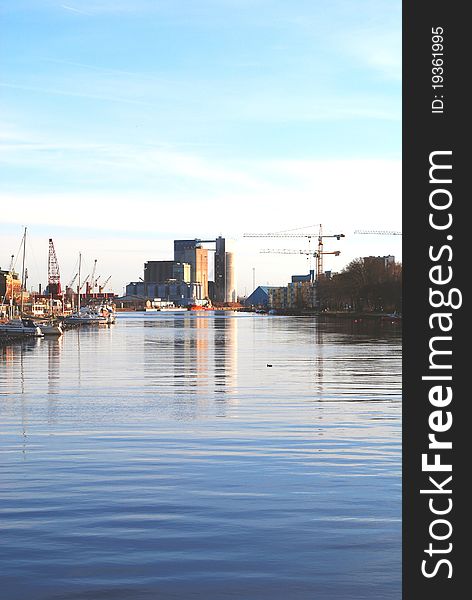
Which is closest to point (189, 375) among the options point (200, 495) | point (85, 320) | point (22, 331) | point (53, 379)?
point (53, 379)

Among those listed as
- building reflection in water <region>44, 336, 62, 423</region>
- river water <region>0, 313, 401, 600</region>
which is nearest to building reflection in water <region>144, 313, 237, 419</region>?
river water <region>0, 313, 401, 600</region>

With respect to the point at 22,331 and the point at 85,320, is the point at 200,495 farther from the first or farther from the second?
the point at 85,320

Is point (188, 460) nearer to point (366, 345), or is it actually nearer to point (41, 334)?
point (366, 345)

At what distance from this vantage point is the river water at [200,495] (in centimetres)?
1255

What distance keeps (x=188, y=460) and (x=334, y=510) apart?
20.6ft

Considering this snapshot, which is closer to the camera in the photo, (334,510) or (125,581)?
(125,581)

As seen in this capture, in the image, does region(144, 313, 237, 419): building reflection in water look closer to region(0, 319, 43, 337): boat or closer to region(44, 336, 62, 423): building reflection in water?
region(44, 336, 62, 423): building reflection in water

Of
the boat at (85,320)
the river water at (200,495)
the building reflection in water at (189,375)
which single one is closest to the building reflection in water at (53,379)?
the river water at (200,495)

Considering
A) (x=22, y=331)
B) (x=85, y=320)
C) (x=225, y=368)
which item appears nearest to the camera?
(x=225, y=368)

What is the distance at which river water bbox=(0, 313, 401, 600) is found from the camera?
1255 cm

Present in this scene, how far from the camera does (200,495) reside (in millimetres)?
17922

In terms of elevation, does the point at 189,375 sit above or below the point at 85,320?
below

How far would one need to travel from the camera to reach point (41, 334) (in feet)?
369

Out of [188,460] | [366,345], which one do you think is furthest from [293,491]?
[366,345]
